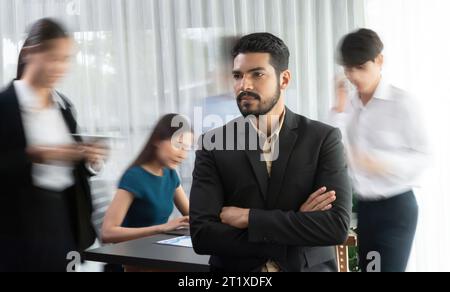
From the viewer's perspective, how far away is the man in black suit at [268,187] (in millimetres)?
1671

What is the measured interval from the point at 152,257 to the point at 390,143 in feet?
3.96

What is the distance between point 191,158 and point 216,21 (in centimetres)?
97

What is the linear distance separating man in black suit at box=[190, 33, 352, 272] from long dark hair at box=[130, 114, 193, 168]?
0.91 m

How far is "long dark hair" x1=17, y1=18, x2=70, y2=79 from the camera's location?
2.21 m

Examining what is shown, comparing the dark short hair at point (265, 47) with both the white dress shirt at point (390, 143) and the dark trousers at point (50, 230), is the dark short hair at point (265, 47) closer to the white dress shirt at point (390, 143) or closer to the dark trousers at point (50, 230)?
the white dress shirt at point (390, 143)

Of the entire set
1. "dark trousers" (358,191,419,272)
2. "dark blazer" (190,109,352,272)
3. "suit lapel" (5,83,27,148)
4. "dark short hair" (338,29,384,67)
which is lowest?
"dark trousers" (358,191,419,272)

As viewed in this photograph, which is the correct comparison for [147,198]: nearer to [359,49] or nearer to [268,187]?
[268,187]

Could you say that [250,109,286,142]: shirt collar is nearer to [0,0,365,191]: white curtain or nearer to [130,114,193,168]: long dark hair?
[130,114,193,168]: long dark hair

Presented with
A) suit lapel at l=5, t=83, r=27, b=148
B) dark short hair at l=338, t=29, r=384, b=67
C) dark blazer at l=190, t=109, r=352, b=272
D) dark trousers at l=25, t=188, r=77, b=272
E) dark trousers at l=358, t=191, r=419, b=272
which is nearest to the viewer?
dark blazer at l=190, t=109, r=352, b=272

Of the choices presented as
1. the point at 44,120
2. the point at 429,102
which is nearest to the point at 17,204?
the point at 44,120

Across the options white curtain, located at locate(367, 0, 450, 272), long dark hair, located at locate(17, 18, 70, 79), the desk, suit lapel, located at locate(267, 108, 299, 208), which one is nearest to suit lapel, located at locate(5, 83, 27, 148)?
long dark hair, located at locate(17, 18, 70, 79)

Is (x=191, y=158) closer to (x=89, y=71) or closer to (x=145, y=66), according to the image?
(x=145, y=66)

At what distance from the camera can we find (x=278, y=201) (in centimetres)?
173

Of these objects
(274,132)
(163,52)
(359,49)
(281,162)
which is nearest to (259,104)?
(274,132)
